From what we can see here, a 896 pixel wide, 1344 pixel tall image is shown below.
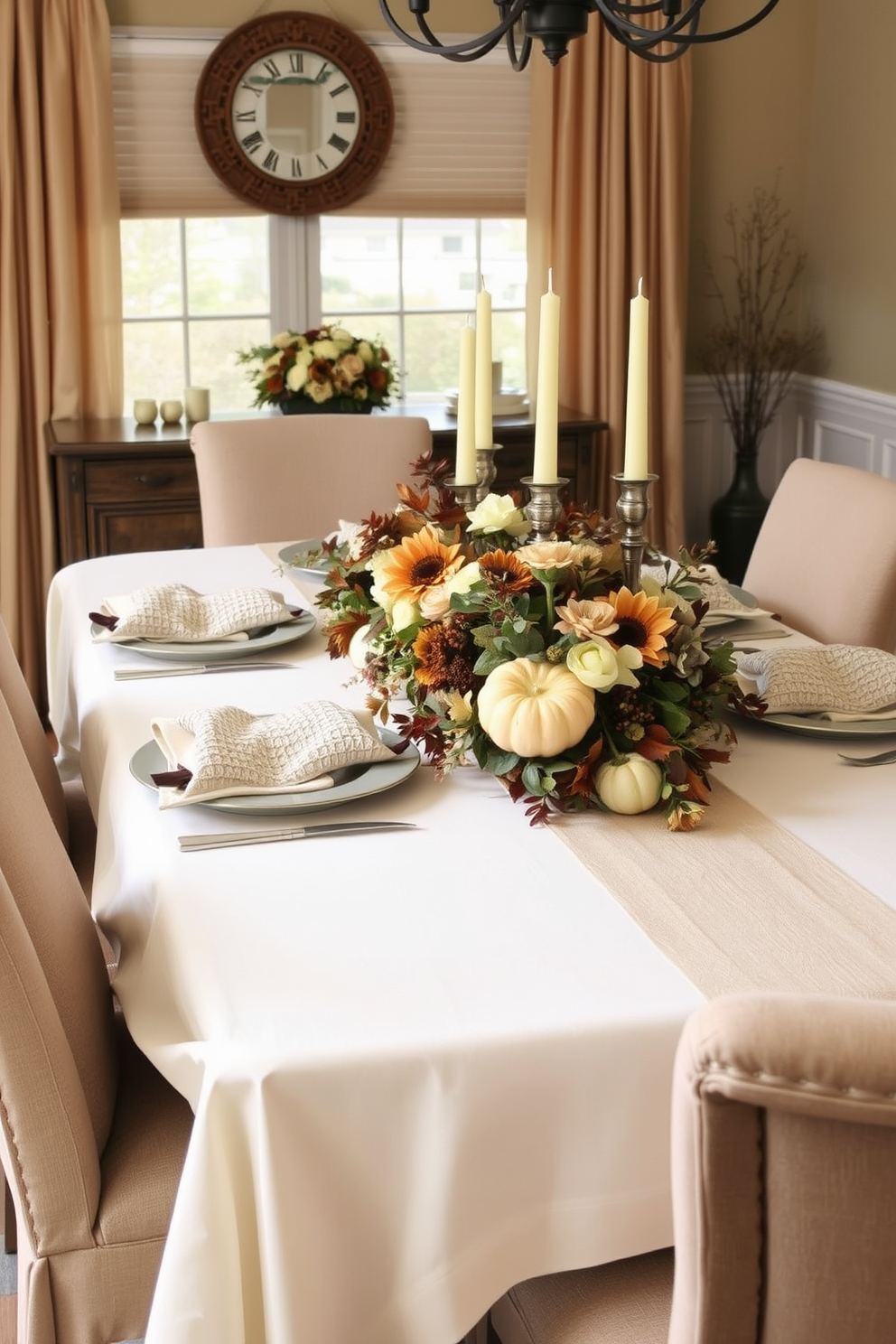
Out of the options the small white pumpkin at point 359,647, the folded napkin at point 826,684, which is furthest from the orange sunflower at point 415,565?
the folded napkin at point 826,684

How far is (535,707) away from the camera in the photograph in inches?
57.2

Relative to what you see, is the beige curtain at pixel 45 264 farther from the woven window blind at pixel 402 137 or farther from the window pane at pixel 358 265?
the window pane at pixel 358 265

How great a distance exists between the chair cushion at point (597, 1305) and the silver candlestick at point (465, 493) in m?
0.91

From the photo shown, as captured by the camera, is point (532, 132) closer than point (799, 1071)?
No

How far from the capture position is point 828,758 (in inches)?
67.5

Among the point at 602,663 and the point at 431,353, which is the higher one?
the point at 431,353

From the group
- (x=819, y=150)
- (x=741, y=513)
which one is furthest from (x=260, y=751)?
(x=819, y=150)

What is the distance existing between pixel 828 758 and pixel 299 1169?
89 centimetres

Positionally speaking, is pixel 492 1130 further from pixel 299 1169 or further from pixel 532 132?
pixel 532 132

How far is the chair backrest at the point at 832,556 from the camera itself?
7.79ft

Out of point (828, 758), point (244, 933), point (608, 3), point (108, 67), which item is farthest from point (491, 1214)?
point (108, 67)

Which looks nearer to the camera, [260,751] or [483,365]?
[260,751]

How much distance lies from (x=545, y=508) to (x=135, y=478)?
242 cm

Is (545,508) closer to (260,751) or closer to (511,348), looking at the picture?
(260,751)
